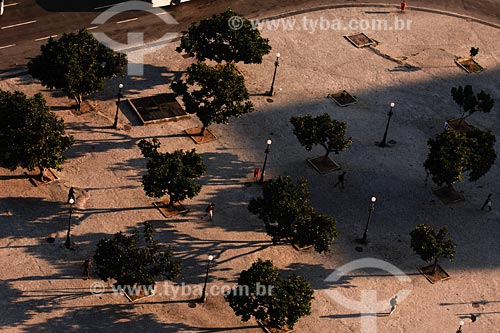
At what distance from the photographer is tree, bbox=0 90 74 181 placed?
72.2 m

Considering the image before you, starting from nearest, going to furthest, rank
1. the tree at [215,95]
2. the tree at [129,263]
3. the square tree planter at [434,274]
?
the tree at [129,263], the square tree planter at [434,274], the tree at [215,95]

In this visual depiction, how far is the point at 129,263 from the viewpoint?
64.6 metres

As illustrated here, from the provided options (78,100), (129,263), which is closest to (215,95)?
(78,100)

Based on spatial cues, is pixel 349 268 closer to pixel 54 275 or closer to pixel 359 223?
pixel 359 223

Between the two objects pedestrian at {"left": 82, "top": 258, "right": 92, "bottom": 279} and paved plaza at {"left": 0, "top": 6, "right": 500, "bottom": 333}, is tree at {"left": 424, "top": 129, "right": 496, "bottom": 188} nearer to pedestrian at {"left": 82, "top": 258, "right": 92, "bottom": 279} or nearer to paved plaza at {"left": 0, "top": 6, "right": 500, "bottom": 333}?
paved plaza at {"left": 0, "top": 6, "right": 500, "bottom": 333}

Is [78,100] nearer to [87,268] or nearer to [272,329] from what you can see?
[87,268]

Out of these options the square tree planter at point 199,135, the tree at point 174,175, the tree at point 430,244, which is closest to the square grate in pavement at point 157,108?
the square tree planter at point 199,135

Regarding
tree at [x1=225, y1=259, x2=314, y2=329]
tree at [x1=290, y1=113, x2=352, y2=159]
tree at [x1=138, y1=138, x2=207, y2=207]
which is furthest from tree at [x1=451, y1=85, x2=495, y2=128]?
tree at [x1=225, y1=259, x2=314, y2=329]

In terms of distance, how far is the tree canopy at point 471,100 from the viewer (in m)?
88.1

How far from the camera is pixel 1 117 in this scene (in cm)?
7344

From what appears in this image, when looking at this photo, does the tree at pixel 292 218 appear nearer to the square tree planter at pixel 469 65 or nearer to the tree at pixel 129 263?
the tree at pixel 129 263

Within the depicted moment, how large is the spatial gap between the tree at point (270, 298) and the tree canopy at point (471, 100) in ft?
112

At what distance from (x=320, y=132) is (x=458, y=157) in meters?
13.1

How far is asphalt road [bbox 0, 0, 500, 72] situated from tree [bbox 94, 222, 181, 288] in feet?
111
